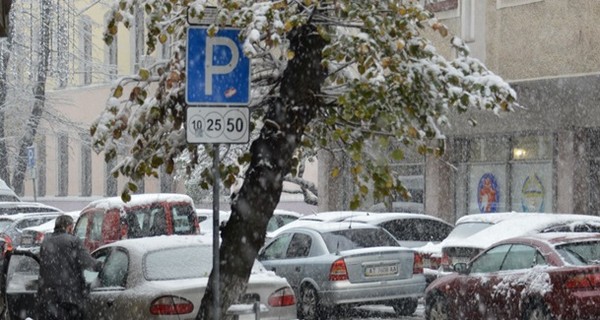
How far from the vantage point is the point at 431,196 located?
2811 cm

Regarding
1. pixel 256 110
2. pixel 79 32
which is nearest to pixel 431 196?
pixel 79 32

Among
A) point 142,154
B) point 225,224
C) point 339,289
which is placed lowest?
point 339,289

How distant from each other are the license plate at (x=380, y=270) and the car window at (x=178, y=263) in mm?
5237

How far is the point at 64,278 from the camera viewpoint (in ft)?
36.5

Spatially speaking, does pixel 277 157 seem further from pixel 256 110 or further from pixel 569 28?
pixel 569 28

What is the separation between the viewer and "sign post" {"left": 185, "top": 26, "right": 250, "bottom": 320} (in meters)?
8.44

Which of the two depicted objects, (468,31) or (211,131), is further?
(468,31)

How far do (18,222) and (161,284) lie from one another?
15555 millimetres

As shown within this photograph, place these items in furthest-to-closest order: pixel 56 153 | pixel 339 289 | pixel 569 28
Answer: pixel 56 153, pixel 569 28, pixel 339 289

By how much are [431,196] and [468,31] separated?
17.3ft

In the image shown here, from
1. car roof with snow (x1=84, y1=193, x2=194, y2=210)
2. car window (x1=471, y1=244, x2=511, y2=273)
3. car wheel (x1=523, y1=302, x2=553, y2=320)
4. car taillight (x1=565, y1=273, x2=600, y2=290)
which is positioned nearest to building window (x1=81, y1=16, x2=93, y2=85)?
car roof with snow (x1=84, y1=193, x2=194, y2=210)

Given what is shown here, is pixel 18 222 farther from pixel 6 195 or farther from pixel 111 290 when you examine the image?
pixel 111 290

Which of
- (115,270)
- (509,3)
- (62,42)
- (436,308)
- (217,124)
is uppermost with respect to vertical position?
(62,42)

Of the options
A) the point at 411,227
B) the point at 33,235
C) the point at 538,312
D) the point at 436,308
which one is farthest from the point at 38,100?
the point at 538,312
